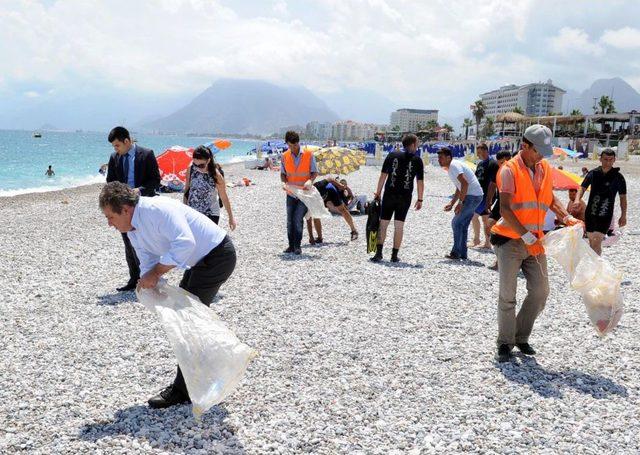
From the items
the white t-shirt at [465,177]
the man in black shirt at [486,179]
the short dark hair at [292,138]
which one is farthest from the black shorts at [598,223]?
the short dark hair at [292,138]

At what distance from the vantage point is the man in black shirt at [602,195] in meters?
6.55

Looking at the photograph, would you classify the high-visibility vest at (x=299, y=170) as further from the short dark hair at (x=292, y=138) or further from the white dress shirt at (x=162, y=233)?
the white dress shirt at (x=162, y=233)

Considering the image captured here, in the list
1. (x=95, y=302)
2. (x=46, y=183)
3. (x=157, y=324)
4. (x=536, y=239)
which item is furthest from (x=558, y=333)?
(x=46, y=183)

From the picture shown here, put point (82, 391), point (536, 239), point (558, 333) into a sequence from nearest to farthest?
point (82, 391) → point (536, 239) → point (558, 333)

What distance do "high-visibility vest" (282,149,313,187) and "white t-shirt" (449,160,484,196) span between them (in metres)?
2.18

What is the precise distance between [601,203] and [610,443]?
4.22 m

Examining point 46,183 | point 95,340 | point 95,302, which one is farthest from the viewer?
point 46,183

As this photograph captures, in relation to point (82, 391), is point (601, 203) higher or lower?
higher

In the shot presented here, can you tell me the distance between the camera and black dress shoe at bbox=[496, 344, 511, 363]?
432cm

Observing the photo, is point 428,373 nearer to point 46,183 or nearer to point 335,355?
point 335,355

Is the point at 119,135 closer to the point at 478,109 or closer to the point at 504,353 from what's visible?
the point at 504,353

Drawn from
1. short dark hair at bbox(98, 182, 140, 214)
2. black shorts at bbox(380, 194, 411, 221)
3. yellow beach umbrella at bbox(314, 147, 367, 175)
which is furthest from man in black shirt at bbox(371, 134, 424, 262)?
yellow beach umbrella at bbox(314, 147, 367, 175)

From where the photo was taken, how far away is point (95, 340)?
4.71m

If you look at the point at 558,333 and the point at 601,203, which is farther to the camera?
the point at 601,203
